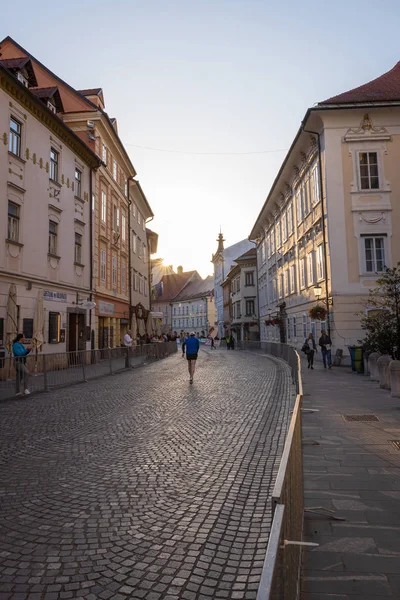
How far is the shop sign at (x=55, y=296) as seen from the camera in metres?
22.0

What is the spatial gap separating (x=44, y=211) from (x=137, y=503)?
1969 centimetres

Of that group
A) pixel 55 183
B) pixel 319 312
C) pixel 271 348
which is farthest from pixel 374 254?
pixel 55 183

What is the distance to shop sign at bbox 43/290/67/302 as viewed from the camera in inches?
865

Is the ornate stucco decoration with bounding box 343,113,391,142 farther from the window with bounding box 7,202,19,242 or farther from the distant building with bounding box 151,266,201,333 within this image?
the distant building with bounding box 151,266,201,333

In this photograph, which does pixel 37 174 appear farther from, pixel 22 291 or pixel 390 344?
pixel 390 344

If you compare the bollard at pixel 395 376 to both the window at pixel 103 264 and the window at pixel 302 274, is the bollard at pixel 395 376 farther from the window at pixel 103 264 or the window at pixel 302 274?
the window at pixel 103 264

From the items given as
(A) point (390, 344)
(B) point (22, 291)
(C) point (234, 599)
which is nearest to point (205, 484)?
(C) point (234, 599)

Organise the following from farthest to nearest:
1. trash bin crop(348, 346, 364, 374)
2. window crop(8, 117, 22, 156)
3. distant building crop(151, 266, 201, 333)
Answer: distant building crop(151, 266, 201, 333), window crop(8, 117, 22, 156), trash bin crop(348, 346, 364, 374)

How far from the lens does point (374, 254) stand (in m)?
23.2

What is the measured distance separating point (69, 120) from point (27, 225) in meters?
11.5

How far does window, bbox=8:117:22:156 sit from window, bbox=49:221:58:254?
159 inches

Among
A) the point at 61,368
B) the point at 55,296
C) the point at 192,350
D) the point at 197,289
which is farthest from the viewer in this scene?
the point at 197,289

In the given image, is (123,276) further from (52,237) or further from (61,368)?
(61,368)

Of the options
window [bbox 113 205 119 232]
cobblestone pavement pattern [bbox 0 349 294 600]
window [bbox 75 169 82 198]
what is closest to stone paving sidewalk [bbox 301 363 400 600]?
cobblestone pavement pattern [bbox 0 349 294 600]
